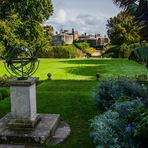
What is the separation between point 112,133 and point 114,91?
4.16 meters

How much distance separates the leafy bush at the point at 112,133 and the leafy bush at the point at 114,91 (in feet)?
10.8

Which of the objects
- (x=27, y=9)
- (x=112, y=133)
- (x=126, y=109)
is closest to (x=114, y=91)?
(x=126, y=109)

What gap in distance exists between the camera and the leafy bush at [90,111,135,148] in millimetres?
5527

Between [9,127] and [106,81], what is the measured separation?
14.9 ft

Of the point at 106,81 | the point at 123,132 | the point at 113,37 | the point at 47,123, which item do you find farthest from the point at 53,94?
the point at 113,37

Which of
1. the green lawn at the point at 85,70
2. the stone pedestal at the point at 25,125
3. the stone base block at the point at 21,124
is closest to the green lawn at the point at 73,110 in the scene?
the stone pedestal at the point at 25,125

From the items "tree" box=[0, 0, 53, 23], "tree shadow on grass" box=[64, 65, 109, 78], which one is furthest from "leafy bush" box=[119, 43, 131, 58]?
"tree" box=[0, 0, 53, 23]

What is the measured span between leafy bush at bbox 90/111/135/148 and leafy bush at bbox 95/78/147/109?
10.8 feet

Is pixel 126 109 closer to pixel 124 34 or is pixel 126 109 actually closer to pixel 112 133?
pixel 112 133

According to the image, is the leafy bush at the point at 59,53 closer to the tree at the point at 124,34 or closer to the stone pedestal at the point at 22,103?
the tree at the point at 124,34

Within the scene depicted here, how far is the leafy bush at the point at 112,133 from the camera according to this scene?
5.53 metres

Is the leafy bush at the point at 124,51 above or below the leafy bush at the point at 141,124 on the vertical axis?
above

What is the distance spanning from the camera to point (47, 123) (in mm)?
7875

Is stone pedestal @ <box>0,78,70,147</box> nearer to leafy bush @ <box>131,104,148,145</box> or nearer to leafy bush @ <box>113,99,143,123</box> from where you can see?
leafy bush @ <box>113,99,143,123</box>
